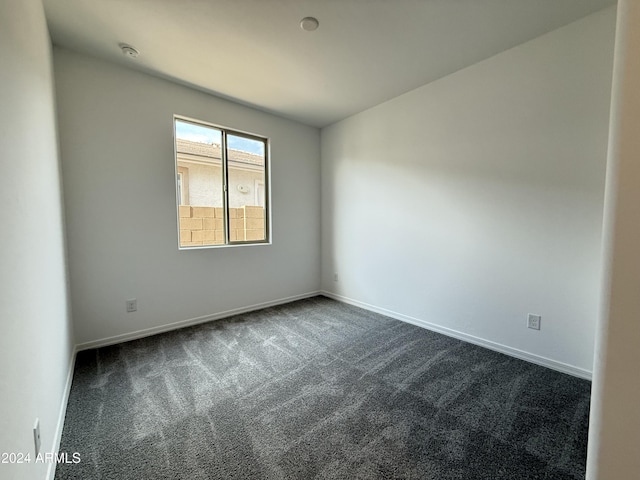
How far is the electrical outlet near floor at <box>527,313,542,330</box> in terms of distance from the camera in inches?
86.0

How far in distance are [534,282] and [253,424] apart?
7.96 feet

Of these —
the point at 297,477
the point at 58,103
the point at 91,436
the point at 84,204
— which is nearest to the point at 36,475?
the point at 91,436

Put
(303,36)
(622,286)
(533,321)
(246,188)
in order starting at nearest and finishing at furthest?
(622,286), (303,36), (533,321), (246,188)

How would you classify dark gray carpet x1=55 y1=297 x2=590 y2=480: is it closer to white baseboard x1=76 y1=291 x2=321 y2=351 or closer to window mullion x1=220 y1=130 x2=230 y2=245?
white baseboard x1=76 y1=291 x2=321 y2=351

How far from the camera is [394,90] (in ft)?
9.53

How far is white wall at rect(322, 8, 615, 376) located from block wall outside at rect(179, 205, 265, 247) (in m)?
1.53

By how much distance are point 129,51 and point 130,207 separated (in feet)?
4.47

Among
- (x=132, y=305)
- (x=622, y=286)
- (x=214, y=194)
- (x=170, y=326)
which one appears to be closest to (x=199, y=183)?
(x=214, y=194)

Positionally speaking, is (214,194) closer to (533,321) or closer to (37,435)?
(37,435)

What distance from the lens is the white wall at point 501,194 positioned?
1934 millimetres

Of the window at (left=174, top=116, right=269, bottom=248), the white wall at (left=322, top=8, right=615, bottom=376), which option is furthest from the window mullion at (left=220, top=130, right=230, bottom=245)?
the white wall at (left=322, top=8, right=615, bottom=376)

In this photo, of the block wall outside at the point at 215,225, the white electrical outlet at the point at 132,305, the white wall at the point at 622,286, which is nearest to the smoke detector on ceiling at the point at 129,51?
the block wall outside at the point at 215,225

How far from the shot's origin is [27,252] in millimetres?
1146

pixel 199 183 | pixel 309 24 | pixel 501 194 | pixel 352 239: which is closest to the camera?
pixel 309 24
